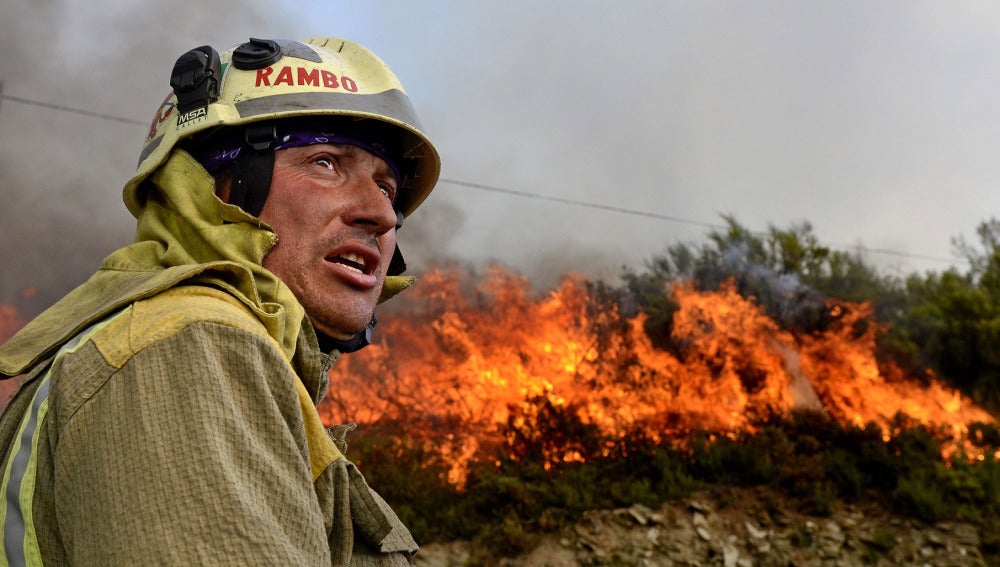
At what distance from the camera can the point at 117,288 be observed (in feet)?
5.82

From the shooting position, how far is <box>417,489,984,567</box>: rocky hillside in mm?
9898

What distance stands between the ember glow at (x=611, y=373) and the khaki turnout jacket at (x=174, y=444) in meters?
10.6

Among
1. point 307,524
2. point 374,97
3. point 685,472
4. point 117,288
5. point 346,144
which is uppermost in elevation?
point 374,97

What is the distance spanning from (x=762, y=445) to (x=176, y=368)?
11822 mm

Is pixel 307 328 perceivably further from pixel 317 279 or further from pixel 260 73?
pixel 260 73

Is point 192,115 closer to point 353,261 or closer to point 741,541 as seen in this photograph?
point 353,261

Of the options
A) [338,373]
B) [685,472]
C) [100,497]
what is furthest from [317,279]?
[338,373]

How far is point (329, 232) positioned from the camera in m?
2.27

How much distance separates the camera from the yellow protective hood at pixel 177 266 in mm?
1619

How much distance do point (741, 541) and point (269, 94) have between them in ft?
31.5

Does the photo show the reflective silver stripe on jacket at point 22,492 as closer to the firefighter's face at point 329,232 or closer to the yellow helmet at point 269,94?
the firefighter's face at point 329,232

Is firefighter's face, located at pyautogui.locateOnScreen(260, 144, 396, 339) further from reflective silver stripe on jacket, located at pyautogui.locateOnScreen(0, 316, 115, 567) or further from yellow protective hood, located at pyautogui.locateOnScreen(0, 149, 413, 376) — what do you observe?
reflective silver stripe on jacket, located at pyautogui.locateOnScreen(0, 316, 115, 567)

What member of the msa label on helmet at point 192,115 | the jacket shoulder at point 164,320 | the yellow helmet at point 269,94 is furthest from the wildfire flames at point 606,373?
the jacket shoulder at point 164,320

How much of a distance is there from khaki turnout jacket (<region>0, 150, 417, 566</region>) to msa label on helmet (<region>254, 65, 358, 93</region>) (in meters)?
1.00
